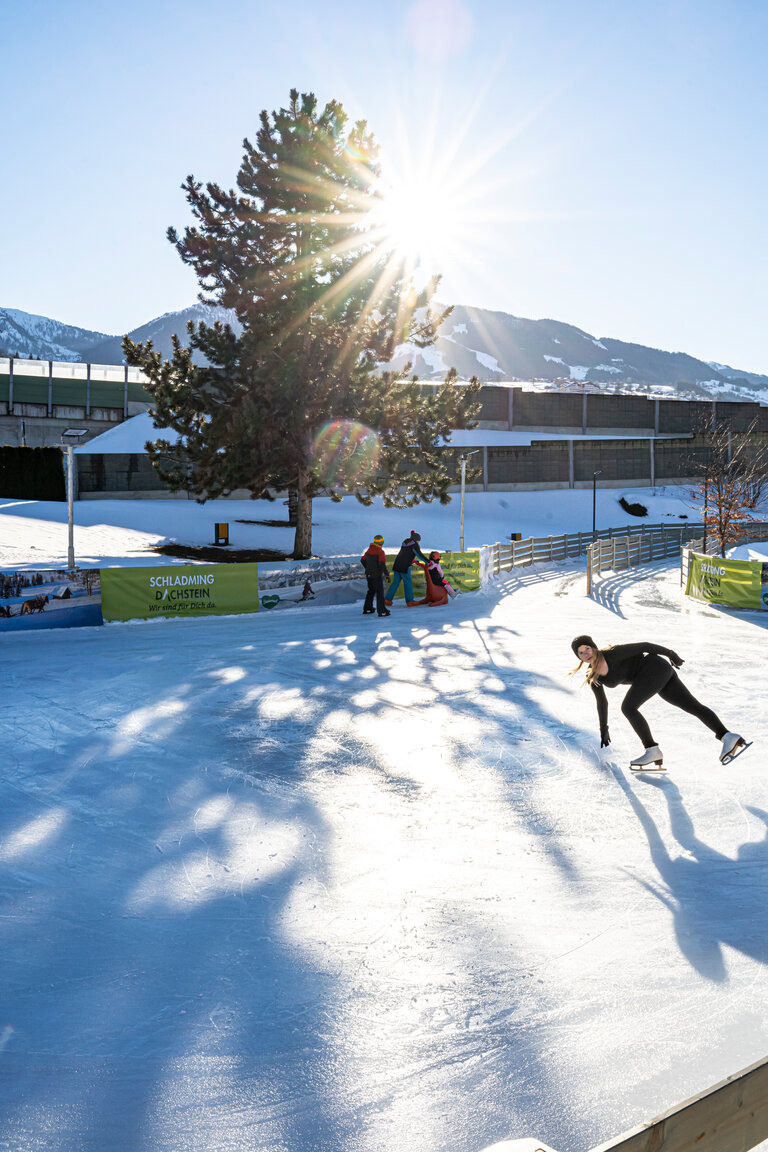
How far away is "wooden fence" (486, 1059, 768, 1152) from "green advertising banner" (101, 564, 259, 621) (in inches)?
647

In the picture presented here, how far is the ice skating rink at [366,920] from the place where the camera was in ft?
11.8

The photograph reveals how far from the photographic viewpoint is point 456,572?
23188mm

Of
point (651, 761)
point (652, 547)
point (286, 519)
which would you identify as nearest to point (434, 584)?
point (651, 761)

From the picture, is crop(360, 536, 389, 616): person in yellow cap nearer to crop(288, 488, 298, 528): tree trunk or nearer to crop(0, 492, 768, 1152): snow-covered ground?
crop(0, 492, 768, 1152): snow-covered ground

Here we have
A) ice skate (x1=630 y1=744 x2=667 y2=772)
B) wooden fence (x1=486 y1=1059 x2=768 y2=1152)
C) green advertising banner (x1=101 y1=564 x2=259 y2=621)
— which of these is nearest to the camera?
wooden fence (x1=486 y1=1059 x2=768 y2=1152)

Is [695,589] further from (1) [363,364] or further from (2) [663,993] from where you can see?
(2) [663,993]

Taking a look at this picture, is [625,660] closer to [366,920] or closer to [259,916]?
[366,920]

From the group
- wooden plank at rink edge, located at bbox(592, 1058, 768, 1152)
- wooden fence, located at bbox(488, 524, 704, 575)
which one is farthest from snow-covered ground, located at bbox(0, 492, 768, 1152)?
wooden fence, located at bbox(488, 524, 704, 575)

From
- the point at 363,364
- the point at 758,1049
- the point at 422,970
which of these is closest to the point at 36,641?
the point at 422,970

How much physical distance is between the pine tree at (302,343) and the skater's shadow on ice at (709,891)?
21.9 m

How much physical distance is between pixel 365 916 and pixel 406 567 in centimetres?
1476

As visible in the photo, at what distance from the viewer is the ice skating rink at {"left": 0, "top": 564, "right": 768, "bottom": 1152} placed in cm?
359

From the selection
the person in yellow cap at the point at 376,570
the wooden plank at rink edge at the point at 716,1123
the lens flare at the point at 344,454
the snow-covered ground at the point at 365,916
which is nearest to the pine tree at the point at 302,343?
the lens flare at the point at 344,454

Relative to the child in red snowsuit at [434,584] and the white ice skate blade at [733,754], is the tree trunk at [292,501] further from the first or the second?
the white ice skate blade at [733,754]
